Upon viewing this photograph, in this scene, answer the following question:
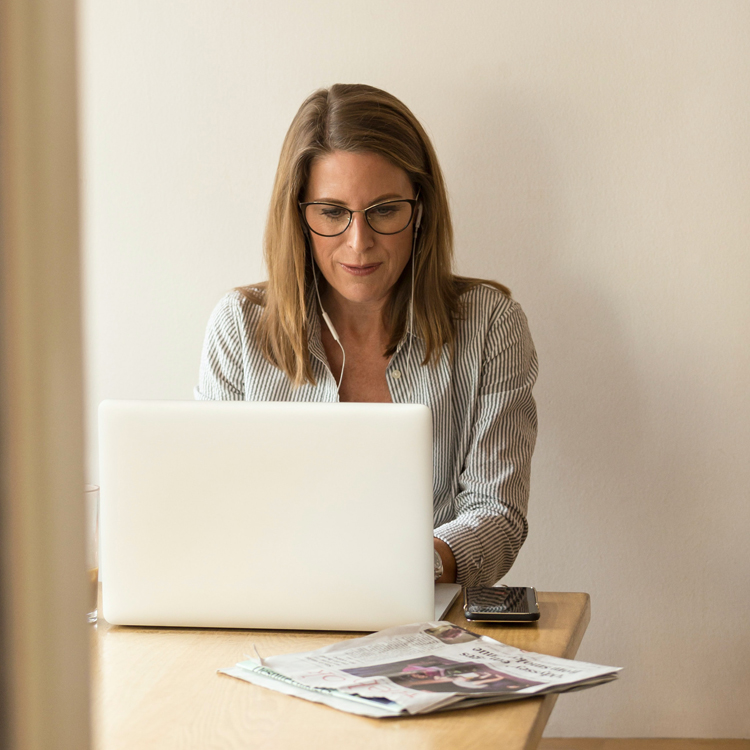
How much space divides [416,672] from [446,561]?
404 millimetres

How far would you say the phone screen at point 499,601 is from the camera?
40.9 inches

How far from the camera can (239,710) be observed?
2.60ft

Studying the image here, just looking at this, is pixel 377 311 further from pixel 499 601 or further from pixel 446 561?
pixel 499 601

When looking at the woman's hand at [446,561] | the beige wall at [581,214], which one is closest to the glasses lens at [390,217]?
the beige wall at [581,214]

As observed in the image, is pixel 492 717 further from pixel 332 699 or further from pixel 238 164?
pixel 238 164

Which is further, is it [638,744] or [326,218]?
[638,744]

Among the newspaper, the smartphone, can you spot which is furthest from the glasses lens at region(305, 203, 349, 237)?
the newspaper

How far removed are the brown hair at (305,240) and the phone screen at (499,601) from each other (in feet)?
1.89

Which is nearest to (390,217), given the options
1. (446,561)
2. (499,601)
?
(446,561)

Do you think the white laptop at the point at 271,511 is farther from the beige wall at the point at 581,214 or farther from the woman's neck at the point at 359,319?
the beige wall at the point at 581,214

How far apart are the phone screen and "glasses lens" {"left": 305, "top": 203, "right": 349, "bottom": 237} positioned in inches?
29.1

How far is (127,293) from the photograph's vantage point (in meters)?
1.97

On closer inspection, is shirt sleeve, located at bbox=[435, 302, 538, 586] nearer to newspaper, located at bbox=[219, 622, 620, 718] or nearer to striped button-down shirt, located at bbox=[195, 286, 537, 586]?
striped button-down shirt, located at bbox=[195, 286, 537, 586]

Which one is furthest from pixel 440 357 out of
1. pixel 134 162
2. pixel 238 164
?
pixel 134 162
